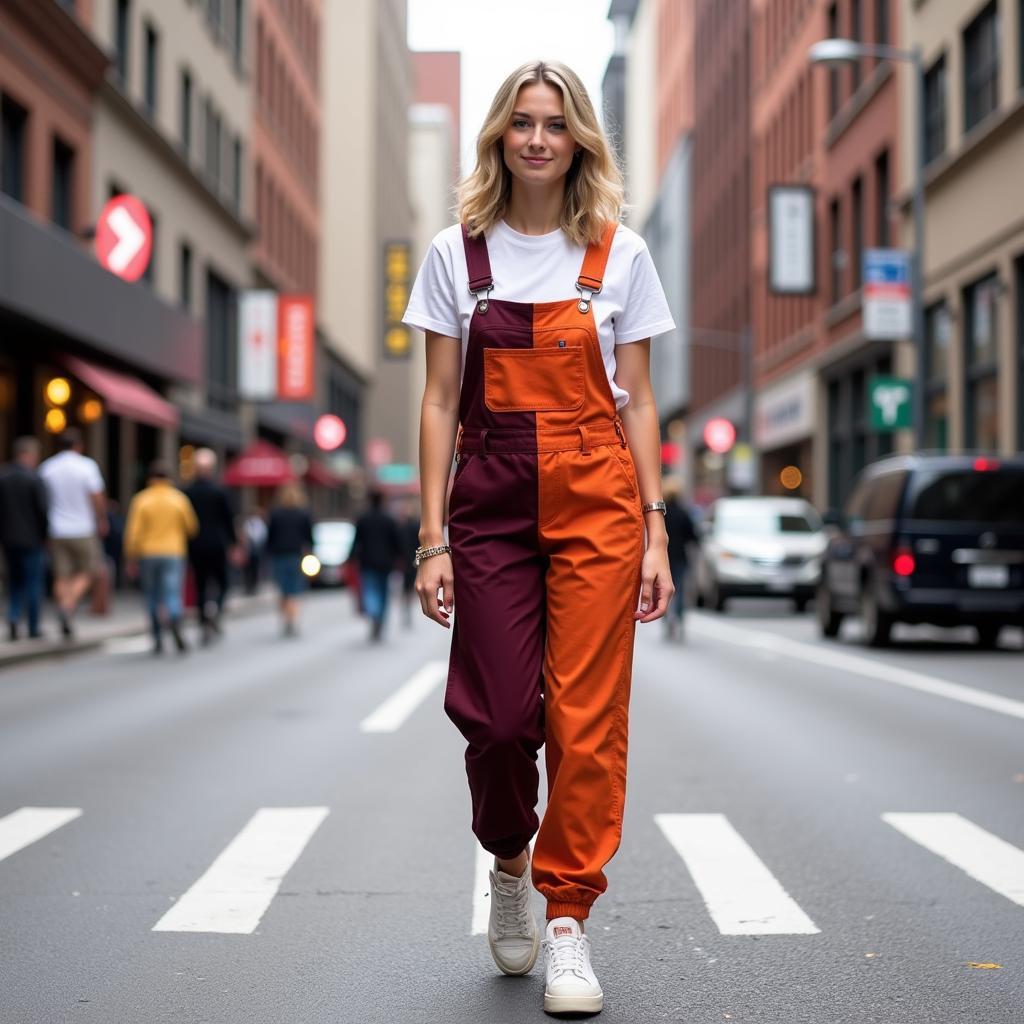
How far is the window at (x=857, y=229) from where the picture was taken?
119 ft

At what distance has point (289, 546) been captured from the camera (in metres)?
19.9

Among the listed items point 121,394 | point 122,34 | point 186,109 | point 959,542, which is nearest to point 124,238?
point 121,394

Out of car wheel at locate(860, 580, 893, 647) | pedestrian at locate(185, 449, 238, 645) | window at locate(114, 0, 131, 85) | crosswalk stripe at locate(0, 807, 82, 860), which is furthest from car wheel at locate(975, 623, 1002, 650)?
window at locate(114, 0, 131, 85)

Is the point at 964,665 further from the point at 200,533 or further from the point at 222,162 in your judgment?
the point at 222,162

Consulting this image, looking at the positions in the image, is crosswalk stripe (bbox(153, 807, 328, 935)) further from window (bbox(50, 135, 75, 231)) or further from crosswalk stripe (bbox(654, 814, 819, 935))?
window (bbox(50, 135, 75, 231))

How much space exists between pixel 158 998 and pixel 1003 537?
12.9m

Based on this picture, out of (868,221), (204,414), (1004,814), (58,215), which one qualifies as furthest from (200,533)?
(868,221)

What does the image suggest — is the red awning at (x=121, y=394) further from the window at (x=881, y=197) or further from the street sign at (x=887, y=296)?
the window at (x=881, y=197)

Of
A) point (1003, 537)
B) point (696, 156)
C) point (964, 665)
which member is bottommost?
point (964, 665)

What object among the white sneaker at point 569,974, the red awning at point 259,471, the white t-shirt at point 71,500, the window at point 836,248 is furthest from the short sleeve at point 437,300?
the window at point 836,248

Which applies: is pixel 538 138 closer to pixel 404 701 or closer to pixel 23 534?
pixel 404 701

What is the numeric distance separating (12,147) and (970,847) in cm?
2018

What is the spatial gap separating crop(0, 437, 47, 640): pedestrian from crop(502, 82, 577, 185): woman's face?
1178 centimetres

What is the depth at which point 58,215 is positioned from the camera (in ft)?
85.7
